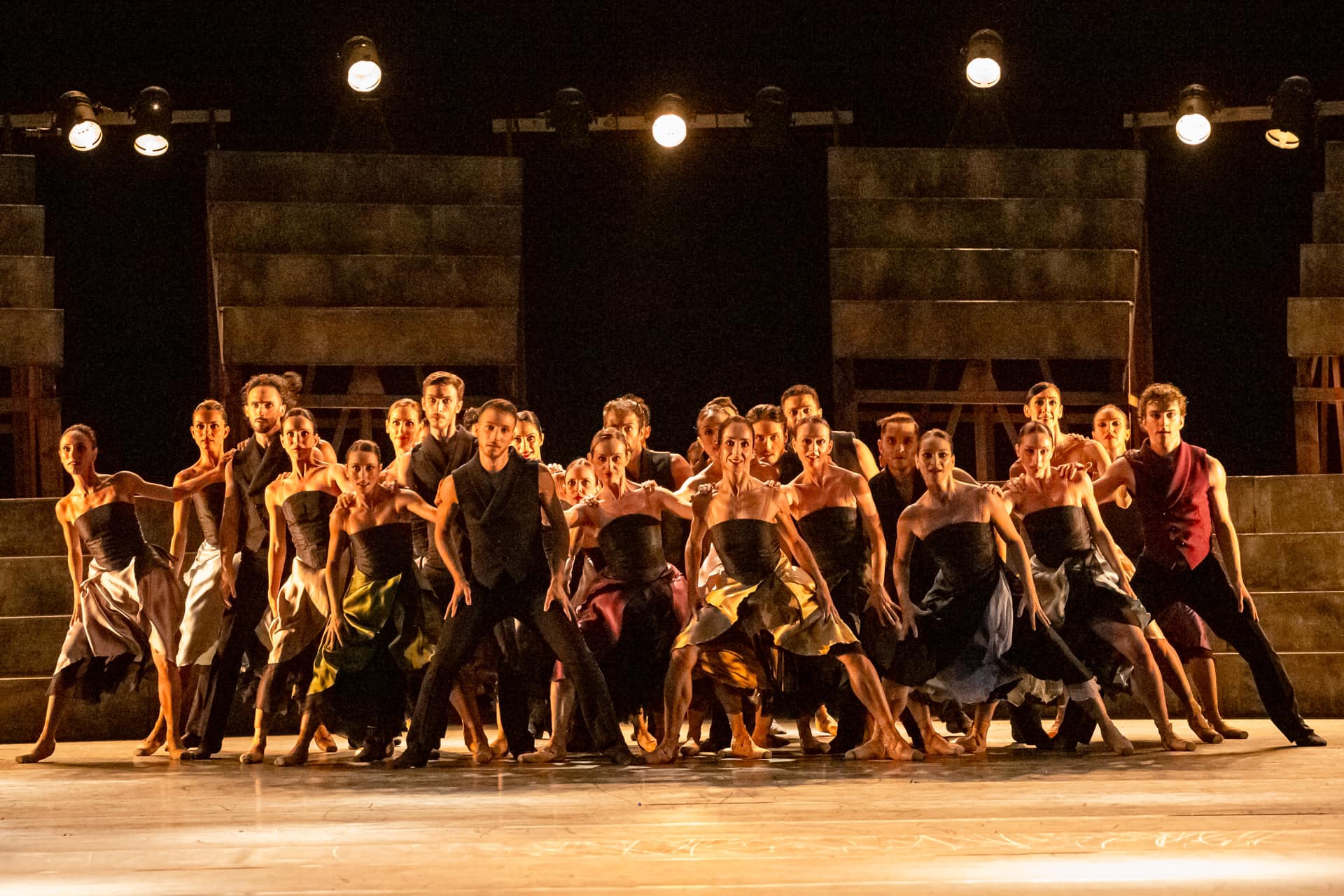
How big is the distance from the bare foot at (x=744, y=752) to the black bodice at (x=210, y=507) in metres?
2.31

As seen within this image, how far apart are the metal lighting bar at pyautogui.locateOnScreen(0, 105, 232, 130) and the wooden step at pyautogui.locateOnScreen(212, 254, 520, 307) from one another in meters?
0.85

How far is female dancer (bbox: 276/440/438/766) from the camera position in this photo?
6113 mm

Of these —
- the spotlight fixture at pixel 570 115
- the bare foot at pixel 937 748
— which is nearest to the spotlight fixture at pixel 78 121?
the spotlight fixture at pixel 570 115

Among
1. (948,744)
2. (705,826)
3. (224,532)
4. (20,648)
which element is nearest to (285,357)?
(20,648)

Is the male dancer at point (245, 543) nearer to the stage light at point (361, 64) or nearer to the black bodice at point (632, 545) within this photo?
the black bodice at point (632, 545)

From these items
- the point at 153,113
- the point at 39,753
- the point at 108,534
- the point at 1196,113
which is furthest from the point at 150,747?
the point at 1196,113

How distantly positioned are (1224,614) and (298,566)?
3589 millimetres

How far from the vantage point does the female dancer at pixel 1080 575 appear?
19.6ft

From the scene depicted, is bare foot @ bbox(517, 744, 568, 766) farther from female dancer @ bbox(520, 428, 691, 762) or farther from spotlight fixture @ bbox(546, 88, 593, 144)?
spotlight fixture @ bbox(546, 88, 593, 144)

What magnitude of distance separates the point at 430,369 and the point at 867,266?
297 centimetres

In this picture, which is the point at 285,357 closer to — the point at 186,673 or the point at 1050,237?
the point at 186,673

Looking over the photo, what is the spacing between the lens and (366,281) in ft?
33.7

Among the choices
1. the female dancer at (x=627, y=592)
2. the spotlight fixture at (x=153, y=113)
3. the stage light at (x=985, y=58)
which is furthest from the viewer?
the spotlight fixture at (x=153, y=113)

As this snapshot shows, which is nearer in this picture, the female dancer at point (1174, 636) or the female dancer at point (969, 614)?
the female dancer at point (969, 614)
